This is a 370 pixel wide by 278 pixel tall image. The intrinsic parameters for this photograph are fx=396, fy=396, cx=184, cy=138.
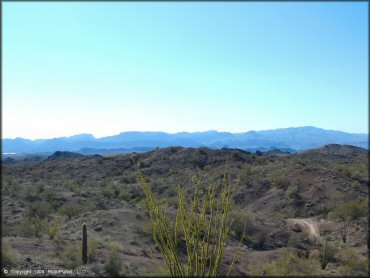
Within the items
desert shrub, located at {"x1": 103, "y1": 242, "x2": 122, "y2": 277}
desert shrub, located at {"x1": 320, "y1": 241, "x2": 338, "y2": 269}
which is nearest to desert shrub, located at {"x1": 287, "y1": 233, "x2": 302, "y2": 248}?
desert shrub, located at {"x1": 320, "y1": 241, "x2": 338, "y2": 269}

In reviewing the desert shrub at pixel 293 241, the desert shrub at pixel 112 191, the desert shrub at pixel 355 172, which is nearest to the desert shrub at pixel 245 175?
the desert shrub at pixel 355 172

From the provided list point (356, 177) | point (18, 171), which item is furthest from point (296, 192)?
point (18, 171)

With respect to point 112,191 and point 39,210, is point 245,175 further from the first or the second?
point 39,210

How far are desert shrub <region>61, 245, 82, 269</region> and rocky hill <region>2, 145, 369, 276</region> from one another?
5 cm

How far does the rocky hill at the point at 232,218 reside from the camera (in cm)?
1252

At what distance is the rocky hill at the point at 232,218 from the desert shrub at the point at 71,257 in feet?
0.15

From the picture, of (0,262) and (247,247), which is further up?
(0,262)

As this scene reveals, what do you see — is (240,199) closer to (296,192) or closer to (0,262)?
(296,192)

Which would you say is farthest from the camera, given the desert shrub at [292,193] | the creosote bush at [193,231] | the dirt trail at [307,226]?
the desert shrub at [292,193]

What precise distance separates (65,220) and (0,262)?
12506mm

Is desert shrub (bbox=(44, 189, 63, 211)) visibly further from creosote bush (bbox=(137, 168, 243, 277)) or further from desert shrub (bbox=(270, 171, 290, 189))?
creosote bush (bbox=(137, 168, 243, 277))

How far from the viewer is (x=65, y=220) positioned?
2203cm

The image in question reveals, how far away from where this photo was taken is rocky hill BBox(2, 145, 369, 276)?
12.5 metres

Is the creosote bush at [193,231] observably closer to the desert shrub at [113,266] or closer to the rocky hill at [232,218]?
the rocky hill at [232,218]
